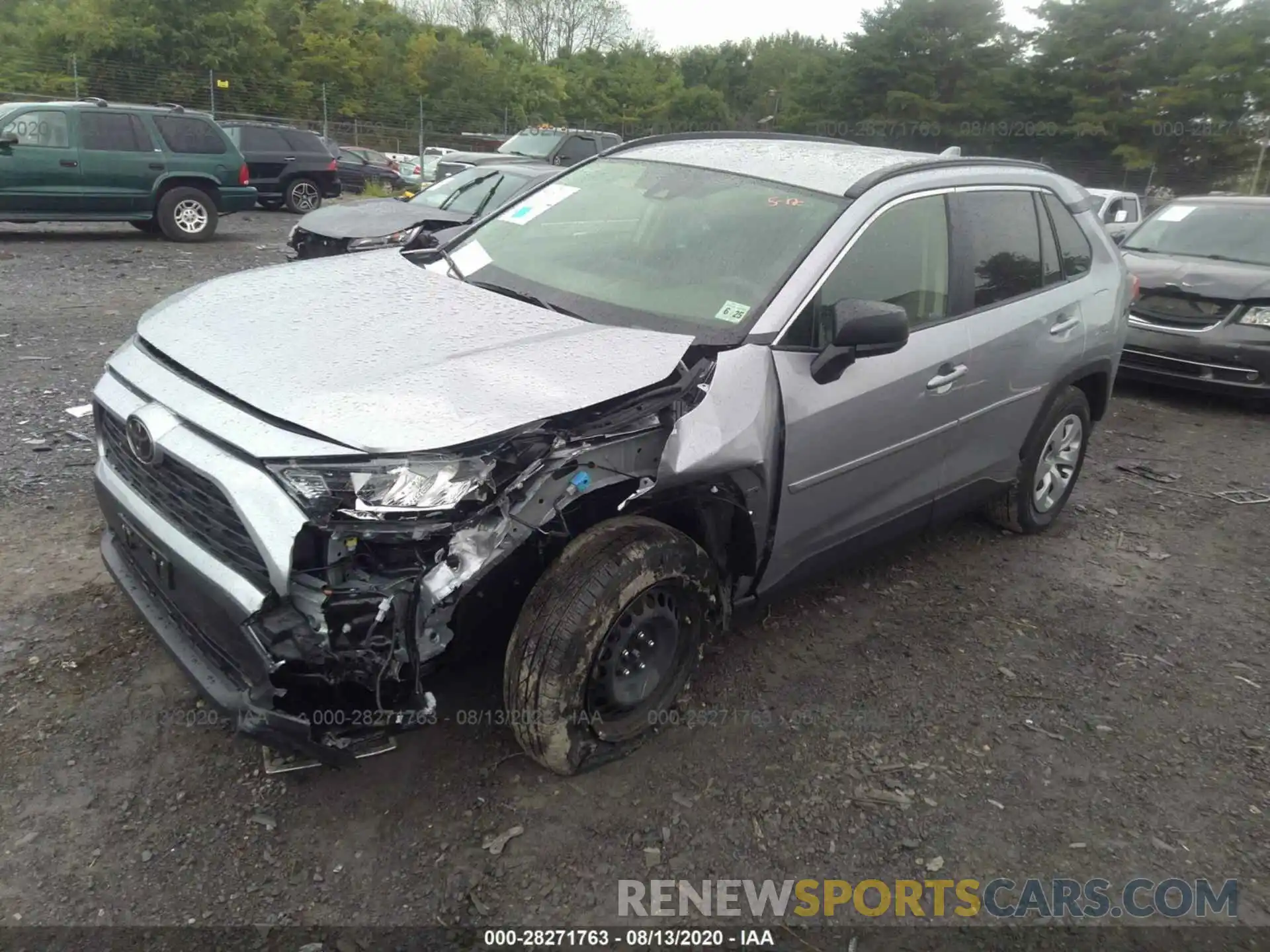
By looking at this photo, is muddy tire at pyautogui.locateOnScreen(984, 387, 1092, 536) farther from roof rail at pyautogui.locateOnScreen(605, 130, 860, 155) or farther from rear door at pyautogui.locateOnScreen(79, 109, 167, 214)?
rear door at pyautogui.locateOnScreen(79, 109, 167, 214)

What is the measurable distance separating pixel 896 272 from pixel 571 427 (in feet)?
5.24

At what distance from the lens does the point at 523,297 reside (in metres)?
3.27

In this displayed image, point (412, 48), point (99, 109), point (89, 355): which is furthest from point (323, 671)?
point (412, 48)

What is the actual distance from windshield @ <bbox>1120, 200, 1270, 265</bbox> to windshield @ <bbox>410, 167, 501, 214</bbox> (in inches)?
252

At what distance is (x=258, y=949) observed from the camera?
2182 millimetres

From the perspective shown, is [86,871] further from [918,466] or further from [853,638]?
[918,466]

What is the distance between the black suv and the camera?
53.3 feet

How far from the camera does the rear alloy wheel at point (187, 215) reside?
12195 mm

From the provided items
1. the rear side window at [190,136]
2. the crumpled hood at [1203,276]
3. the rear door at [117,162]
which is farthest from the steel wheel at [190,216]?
the crumpled hood at [1203,276]

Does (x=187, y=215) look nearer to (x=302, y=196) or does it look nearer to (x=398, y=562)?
(x=302, y=196)

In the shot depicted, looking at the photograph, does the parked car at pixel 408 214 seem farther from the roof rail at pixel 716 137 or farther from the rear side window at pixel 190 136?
the rear side window at pixel 190 136

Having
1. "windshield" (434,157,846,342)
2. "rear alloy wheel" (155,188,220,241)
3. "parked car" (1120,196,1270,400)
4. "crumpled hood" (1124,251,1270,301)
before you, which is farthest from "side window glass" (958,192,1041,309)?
"rear alloy wheel" (155,188,220,241)

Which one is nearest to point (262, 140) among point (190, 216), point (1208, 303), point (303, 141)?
point (303, 141)

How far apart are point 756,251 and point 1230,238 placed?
6.87 meters
